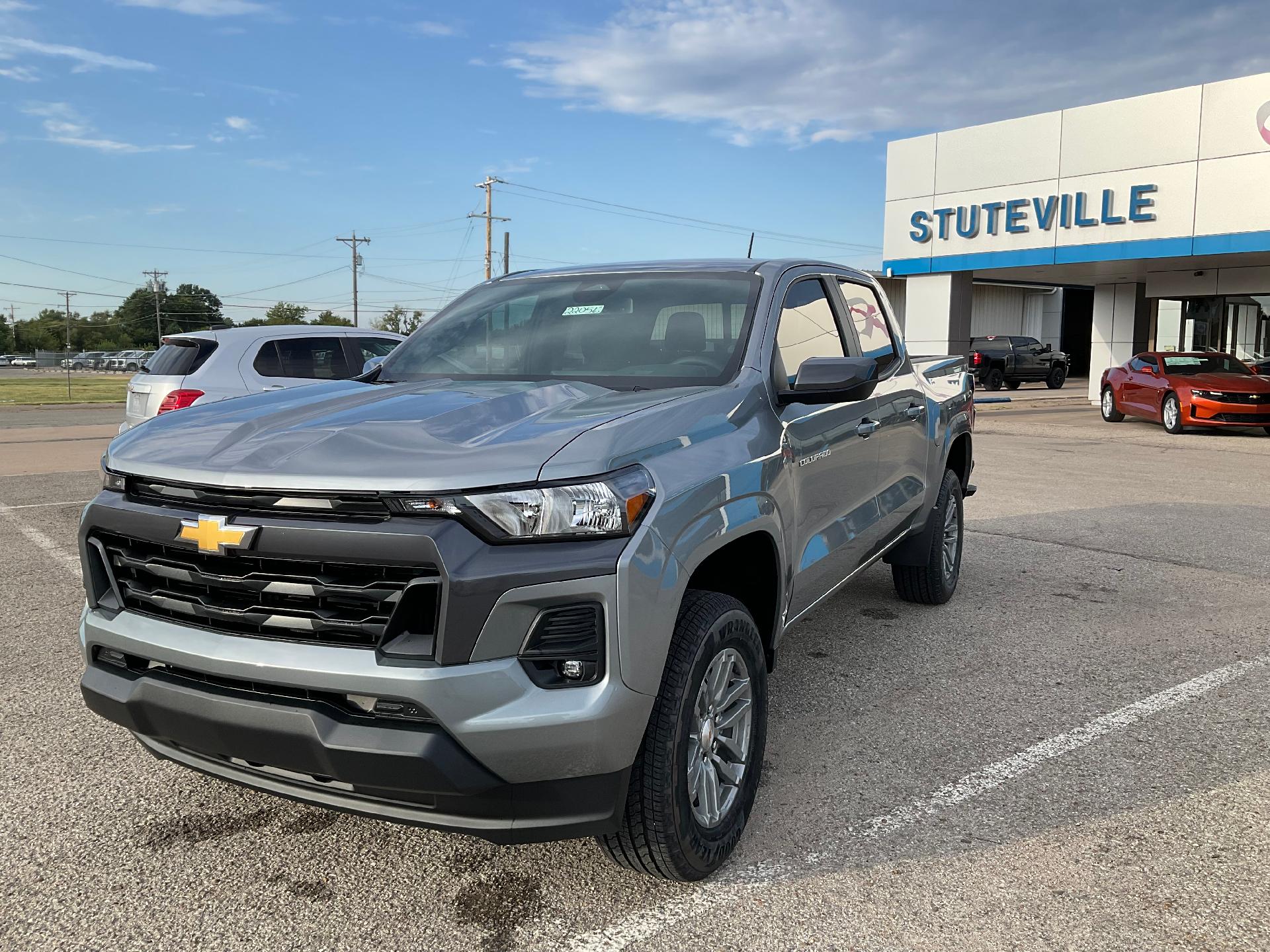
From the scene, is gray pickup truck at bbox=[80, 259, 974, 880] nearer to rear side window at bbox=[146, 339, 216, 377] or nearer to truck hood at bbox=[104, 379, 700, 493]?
truck hood at bbox=[104, 379, 700, 493]

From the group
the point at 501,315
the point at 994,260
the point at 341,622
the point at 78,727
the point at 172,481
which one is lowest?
the point at 78,727

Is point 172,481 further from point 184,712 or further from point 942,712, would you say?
point 942,712

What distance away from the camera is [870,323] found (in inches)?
194

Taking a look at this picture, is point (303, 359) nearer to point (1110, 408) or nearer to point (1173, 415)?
point (1173, 415)

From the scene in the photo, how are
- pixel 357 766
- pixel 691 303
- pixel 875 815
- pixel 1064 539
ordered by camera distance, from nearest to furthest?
pixel 357 766
pixel 875 815
pixel 691 303
pixel 1064 539

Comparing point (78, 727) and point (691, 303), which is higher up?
point (691, 303)

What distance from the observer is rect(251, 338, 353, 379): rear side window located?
9.64 meters

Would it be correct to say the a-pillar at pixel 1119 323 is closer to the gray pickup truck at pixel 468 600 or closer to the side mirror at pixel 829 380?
the side mirror at pixel 829 380

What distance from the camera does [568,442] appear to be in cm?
254

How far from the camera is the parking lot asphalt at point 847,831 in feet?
8.79

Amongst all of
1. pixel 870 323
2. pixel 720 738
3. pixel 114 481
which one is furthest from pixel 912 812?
pixel 114 481

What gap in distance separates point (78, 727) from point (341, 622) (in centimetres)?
234

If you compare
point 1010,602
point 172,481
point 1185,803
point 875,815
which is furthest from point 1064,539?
point 172,481

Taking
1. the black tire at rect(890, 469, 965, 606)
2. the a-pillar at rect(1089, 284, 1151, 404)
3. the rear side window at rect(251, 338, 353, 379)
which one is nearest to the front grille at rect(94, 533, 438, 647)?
the black tire at rect(890, 469, 965, 606)
